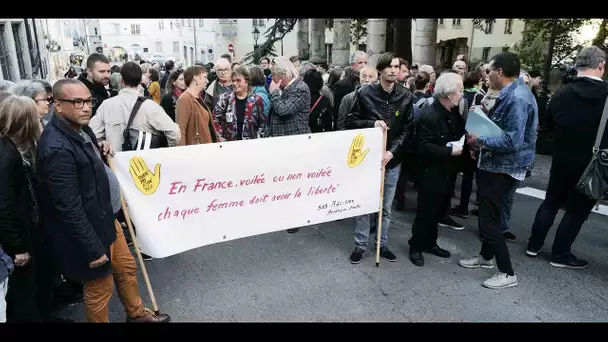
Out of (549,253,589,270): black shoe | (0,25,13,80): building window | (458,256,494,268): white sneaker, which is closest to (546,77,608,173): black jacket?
(549,253,589,270): black shoe

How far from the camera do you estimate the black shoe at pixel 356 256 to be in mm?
4332

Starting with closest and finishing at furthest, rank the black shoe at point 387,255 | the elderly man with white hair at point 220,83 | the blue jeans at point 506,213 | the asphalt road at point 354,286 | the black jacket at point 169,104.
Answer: the asphalt road at point 354,286 < the black shoe at point 387,255 < the blue jeans at point 506,213 < the elderly man with white hair at point 220,83 < the black jacket at point 169,104

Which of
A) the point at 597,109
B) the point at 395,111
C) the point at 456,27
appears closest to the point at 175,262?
the point at 395,111

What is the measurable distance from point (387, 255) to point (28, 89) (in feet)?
12.7

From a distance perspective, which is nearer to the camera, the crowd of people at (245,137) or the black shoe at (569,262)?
the crowd of people at (245,137)

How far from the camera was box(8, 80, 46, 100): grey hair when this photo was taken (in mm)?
3943

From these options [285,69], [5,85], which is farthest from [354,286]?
[5,85]

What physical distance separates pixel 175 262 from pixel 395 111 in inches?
108

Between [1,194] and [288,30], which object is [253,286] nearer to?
[1,194]

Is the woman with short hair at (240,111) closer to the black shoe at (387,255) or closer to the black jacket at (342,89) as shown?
the black jacket at (342,89)

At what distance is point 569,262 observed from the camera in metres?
4.23

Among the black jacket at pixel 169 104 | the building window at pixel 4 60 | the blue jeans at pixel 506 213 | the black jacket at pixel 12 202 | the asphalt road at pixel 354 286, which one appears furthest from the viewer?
the building window at pixel 4 60

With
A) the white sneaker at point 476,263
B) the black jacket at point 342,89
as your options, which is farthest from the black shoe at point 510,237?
the black jacket at point 342,89
